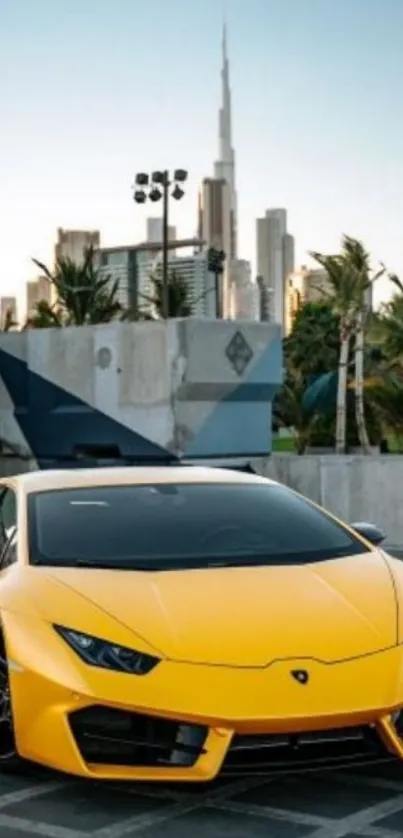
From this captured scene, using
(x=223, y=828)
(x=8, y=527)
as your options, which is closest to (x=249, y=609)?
(x=223, y=828)

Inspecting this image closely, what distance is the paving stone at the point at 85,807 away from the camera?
203 inches

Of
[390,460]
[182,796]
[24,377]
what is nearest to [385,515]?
[390,460]

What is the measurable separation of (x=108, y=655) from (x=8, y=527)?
1.81 metres

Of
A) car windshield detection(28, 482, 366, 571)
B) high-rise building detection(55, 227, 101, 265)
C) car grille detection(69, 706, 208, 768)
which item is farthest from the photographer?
high-rise building detection(55, 227, 101, 265)

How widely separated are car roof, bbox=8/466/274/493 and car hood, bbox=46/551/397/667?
1.03 m

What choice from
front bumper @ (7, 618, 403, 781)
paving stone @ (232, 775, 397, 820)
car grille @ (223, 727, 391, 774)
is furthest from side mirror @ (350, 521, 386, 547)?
car grille @ (223, 727, 391, 774)

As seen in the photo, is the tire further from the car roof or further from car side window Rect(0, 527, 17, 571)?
the car roof

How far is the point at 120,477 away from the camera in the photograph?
7008 millimetres

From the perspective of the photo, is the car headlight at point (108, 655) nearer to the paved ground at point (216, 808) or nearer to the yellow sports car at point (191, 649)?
the yellow sports car at point (191, 649)

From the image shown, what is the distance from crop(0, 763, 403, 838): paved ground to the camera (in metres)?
4.99

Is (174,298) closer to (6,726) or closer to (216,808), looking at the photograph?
(6,726)

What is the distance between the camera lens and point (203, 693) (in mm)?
5043

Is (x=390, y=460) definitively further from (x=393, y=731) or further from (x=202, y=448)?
(x=393, y=731)

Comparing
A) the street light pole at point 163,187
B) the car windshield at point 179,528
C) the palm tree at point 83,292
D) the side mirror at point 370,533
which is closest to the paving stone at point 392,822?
the car windshield at point 179,528
